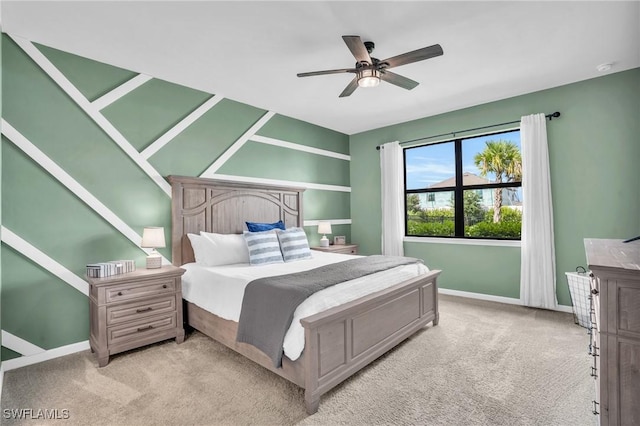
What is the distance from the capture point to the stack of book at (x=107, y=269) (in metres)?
2.65

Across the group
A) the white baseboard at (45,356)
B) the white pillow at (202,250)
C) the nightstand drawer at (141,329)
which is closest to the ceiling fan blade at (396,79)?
the white pillow at (202,250)

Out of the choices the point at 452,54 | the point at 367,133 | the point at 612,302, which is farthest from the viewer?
the point at 367,133

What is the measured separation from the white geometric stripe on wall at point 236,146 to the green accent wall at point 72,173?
98 mm

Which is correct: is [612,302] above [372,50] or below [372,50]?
below

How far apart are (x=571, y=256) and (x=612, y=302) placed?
294 centimetres

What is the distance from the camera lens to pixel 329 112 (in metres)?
4.59

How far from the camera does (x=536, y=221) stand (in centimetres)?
382

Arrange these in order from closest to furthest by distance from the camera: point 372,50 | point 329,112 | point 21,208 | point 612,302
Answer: point 612,302, point 21,208, point 372,50, point 329,112

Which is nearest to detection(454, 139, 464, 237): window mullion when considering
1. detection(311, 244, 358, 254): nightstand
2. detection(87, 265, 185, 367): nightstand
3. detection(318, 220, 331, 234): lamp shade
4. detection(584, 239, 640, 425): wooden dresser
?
detection(311, 244, 358, 254): nightstand

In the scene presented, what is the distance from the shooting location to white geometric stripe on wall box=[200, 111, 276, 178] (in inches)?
151

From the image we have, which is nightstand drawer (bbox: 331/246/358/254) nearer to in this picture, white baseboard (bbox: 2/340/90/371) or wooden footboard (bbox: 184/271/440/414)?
wooden footboard (bbox: 184/271/440/414)

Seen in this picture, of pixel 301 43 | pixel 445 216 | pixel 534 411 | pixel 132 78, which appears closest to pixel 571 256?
pixel 445 216

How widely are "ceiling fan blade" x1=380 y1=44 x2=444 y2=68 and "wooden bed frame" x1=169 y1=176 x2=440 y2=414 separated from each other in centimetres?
183

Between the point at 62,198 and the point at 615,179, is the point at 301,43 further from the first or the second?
the point at 615,179
